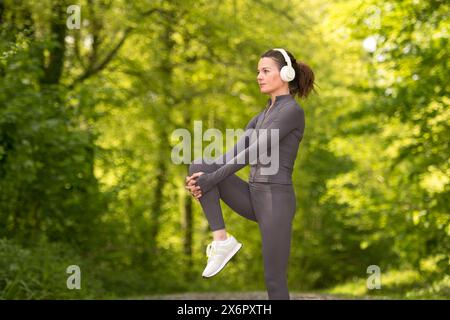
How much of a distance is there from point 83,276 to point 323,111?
→ 23.3ft

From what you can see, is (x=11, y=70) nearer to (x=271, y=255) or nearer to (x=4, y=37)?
(x=4, y=37)

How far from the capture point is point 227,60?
1452 cm

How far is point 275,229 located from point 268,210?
0.11 m

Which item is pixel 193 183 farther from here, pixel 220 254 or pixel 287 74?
pixel 287 74

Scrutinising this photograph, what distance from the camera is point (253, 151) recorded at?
3742 millimetres

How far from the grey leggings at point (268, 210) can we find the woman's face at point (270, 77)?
1.81ft

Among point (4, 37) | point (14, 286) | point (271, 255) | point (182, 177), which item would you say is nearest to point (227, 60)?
point (182, 177)

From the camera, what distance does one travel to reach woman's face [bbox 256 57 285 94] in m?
4.05

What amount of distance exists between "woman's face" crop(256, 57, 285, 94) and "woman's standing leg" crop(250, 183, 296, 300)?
0.59m
